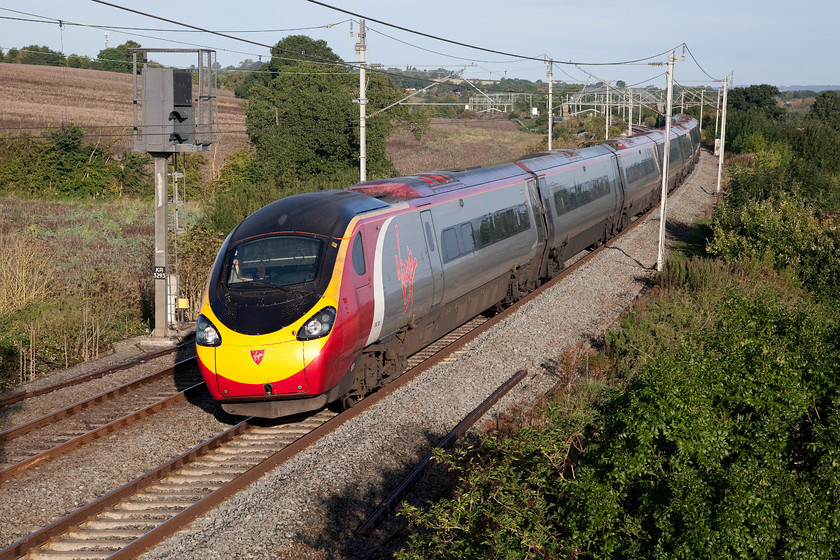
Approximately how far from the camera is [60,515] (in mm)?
8547

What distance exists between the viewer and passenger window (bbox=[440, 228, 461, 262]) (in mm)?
13781

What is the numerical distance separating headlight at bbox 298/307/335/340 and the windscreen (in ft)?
1.86

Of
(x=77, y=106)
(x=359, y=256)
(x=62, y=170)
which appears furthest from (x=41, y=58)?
(x=359, y=256)

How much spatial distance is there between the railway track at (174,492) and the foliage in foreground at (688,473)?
101 inches

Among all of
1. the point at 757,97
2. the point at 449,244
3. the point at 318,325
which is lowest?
the point at 318,325

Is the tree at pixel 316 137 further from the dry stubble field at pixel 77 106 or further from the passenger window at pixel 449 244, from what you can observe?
the passenger window at pixel 449 244

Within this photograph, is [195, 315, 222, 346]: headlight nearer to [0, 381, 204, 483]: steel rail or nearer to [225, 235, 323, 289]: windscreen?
[225, 235, 323, 289]: windscreen

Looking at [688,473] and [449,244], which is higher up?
[449,244]

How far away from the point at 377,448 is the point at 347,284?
212 cm

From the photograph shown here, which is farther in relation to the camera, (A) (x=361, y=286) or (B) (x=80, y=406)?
(B) (x=80, y=406)

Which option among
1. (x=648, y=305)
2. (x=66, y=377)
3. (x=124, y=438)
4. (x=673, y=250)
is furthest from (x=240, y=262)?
(x=673, y=250)

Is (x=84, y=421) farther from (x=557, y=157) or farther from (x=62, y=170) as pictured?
(x=62, y=170)

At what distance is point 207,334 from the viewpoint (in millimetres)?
10297

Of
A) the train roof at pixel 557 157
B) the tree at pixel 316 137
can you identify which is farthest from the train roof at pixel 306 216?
the tree at pixel 316 137
